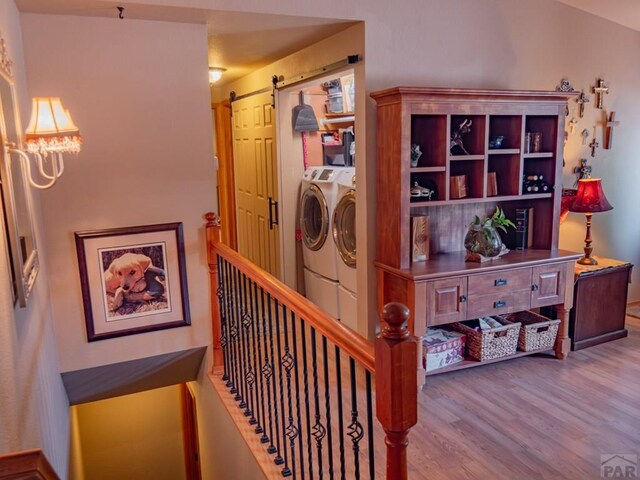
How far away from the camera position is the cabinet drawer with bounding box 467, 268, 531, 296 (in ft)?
10.1

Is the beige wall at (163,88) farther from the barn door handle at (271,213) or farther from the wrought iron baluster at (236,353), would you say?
the barn door handle at (271,213)

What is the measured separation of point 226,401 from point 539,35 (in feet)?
10.3

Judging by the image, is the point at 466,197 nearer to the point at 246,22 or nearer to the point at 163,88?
the point at 246,22

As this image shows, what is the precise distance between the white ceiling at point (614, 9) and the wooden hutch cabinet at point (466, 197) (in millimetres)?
830

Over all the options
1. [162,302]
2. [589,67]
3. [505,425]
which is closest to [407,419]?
[505,425]

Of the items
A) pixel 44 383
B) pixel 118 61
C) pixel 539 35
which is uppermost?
pixel 539 35

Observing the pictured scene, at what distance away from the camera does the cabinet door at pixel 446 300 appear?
297 cm

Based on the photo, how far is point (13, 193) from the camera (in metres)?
1.75

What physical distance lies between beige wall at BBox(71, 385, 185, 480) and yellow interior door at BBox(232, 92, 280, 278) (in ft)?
5.07

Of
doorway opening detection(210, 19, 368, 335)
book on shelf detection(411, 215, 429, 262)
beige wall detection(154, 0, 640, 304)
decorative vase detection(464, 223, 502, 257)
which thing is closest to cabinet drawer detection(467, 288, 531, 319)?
decorative vase detection(464, 223, 502, 257)

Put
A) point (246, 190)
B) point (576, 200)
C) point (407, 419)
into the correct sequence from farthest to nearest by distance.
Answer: point (246, 190), point (576, 200), point (407, 419)

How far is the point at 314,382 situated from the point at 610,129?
349 cm

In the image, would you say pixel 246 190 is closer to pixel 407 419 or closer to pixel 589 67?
pixel 589 67

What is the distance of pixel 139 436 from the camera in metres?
4.83
